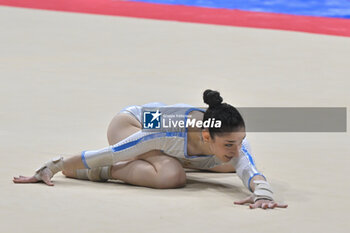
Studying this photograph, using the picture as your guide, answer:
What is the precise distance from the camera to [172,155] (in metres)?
4.19

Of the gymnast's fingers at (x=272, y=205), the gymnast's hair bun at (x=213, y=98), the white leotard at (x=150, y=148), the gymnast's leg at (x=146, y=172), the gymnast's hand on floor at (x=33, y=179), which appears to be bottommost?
the gymnast's fingers at (x=272, y=205)

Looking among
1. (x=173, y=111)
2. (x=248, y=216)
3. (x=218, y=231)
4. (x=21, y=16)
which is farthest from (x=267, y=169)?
(x=21, y=16)

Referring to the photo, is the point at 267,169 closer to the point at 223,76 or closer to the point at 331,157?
the point at 331,157

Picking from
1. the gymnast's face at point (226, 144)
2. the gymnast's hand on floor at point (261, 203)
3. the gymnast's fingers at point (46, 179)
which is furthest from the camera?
the gymnast's fingers at point (46, 179)

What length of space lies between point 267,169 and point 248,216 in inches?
45.0

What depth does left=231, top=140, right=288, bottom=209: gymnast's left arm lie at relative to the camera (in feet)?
12.0

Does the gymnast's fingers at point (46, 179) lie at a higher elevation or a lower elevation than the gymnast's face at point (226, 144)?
lower

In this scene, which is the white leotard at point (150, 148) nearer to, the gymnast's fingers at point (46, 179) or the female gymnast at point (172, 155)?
the female gymnast at point (172, 155)

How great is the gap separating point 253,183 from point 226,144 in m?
0.24

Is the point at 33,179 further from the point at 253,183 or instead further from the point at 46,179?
the point at 253,183

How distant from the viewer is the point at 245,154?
4020 millimetres

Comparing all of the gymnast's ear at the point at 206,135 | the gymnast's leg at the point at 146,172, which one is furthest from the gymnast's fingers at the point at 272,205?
the gymnast's leg at the point at 146,172

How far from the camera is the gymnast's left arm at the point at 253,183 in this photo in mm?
3643

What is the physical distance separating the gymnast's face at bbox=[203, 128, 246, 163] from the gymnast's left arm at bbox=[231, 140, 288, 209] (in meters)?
0.08
